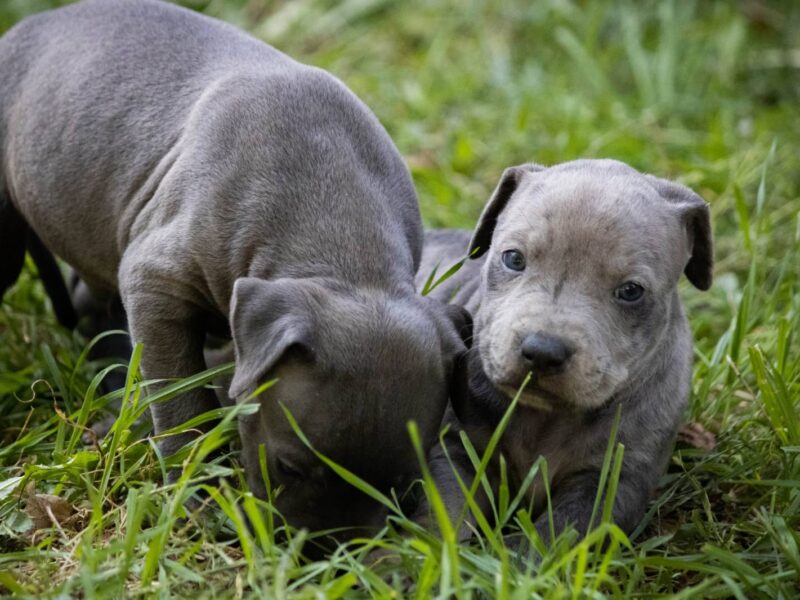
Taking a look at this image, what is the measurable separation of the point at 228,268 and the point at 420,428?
3.63 feet

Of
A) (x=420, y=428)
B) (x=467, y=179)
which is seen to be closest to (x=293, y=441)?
(x=420, y=428)

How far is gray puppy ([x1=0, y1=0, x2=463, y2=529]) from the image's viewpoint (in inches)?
168

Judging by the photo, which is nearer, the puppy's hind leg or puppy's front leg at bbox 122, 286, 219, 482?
puppy's front leg at bbox 122, 286, 219, 482

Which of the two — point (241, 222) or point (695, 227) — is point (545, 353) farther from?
point (241, 222)

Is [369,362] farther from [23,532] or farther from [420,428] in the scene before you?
[23,532]

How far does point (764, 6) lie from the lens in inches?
470

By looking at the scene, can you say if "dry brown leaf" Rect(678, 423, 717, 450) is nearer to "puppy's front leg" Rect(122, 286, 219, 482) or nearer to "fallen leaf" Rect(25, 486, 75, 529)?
"puppy's front leg" Rect(122, 286, 219, 482)

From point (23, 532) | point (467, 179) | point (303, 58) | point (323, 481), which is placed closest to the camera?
point (323, 481)

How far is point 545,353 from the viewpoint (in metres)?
4.44

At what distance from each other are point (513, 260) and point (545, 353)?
25.4 inches

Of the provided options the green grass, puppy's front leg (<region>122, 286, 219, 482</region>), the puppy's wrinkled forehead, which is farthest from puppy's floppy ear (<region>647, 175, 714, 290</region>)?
puppy's front leg (<region>122, 286, 219, 482</region>)

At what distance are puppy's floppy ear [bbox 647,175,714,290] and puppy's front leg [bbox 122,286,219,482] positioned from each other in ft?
7.14

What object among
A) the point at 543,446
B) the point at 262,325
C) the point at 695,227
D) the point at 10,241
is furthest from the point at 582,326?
the point at 10,241

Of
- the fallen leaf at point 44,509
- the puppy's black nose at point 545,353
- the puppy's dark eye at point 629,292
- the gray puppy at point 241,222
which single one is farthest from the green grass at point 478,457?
the puppy's dark eye at point 629,292
